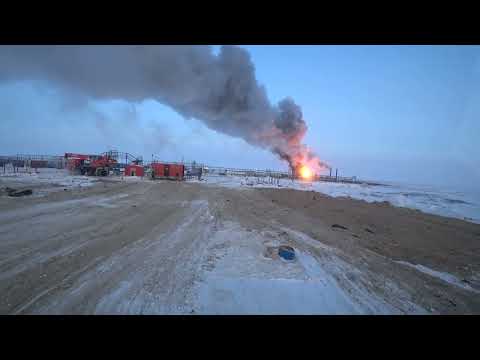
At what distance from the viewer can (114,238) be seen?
6.07 meters

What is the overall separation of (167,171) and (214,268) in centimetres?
3259

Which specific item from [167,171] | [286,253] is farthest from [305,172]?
[286,253]

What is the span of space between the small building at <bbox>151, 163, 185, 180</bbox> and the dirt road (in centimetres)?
2594

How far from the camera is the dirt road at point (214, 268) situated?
10.9ft

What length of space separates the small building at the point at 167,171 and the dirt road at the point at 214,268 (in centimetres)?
2594

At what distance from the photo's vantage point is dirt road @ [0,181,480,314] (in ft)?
10.9

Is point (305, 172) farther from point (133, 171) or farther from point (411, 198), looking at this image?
point (133, 171)

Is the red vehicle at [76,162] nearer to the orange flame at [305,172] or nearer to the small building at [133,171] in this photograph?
the small building at [133,171]

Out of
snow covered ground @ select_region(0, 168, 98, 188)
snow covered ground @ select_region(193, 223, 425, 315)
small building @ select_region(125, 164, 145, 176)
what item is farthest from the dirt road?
small building @ select_region(125, 164, 145, 176)

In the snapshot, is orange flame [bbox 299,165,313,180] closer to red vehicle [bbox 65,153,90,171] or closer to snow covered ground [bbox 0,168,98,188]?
snow covered ground [bbox 0,168,98,188]

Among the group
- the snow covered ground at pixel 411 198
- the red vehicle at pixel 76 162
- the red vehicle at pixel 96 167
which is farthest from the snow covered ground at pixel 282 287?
the red vehicle at pixel 76 162

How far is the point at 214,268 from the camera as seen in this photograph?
14.9 ft
